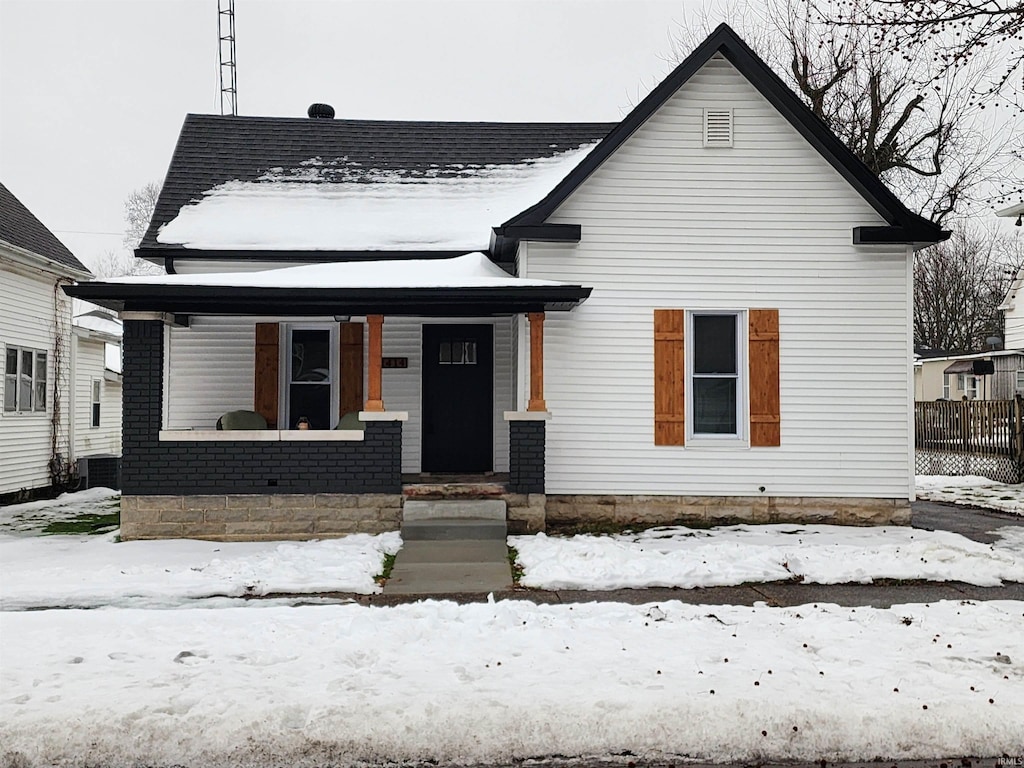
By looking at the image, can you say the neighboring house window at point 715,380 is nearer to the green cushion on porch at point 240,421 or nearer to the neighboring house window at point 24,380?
the green cushion on porch at point 240,421

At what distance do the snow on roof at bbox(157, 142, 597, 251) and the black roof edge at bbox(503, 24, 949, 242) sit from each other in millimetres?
1898

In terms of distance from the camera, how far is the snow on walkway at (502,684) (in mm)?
4660

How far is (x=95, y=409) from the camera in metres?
22.4

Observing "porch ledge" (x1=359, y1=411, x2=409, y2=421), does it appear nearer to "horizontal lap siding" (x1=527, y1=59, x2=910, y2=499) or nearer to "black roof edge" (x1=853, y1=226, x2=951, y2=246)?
"horizontal lap siding" (x1=527, y1=59, x2=910, y2=499)

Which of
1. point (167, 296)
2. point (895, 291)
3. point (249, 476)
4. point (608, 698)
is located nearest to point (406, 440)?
point (249, 476)

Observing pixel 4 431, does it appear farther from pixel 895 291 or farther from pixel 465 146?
pixel 895 291

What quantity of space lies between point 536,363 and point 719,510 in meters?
3.18

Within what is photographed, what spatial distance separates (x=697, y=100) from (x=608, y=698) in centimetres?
895

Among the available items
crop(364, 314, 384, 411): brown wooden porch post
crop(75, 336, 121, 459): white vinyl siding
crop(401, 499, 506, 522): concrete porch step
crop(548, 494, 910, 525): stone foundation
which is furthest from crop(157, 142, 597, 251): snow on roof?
crop(75, 336, 121, 459): white vinyl siding

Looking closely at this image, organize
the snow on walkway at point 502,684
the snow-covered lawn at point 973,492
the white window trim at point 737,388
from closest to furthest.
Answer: the snow on walkway at point 502,684, the white window trim at point 737,388, the snow-covered lawn at point 973,492

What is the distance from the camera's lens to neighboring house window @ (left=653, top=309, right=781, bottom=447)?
38.2 feet

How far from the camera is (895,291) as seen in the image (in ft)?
38.9

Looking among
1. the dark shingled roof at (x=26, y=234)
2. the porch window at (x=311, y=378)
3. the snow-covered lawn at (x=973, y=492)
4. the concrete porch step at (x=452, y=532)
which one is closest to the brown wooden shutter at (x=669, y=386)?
the concrete porch step at (x=452, y=532)

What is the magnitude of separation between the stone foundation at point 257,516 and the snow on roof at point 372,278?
8.63 feet
